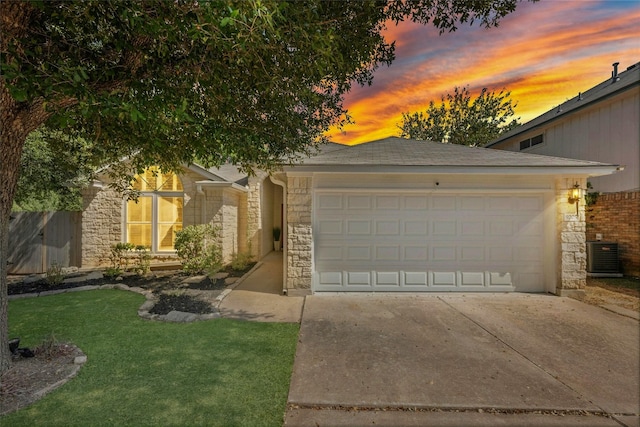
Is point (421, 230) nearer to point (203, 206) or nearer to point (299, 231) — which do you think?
point (299, 231)

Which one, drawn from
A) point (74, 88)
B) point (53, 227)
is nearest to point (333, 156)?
point (74, 88)

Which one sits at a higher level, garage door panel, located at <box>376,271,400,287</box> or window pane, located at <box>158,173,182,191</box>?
window pane, located at <box>158,173,182,191</box>

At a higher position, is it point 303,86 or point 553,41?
point 553,41

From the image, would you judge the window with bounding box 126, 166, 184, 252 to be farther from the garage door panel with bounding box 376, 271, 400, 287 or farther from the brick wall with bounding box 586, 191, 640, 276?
the brick wall with bounding box 586, 191, 640, 276

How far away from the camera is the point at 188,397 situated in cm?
283

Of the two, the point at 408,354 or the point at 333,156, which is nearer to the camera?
the point at 408,354

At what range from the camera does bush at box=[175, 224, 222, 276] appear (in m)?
8.21

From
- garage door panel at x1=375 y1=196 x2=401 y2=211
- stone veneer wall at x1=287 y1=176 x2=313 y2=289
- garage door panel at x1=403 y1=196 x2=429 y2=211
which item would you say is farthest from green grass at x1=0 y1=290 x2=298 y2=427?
garage door panel at x1=403 y1=196 x2=429 y2=211

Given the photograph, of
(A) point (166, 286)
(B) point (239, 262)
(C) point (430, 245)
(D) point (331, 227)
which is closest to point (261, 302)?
(D) point (331, 227)

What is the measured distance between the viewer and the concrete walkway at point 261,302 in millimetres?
5215

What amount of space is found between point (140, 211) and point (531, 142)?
16.6m

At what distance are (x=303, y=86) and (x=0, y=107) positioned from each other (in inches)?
134

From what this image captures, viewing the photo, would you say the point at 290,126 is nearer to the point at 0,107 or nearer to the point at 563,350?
→ the point at 0,107

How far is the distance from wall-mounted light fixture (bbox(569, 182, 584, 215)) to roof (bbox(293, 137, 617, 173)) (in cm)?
52
